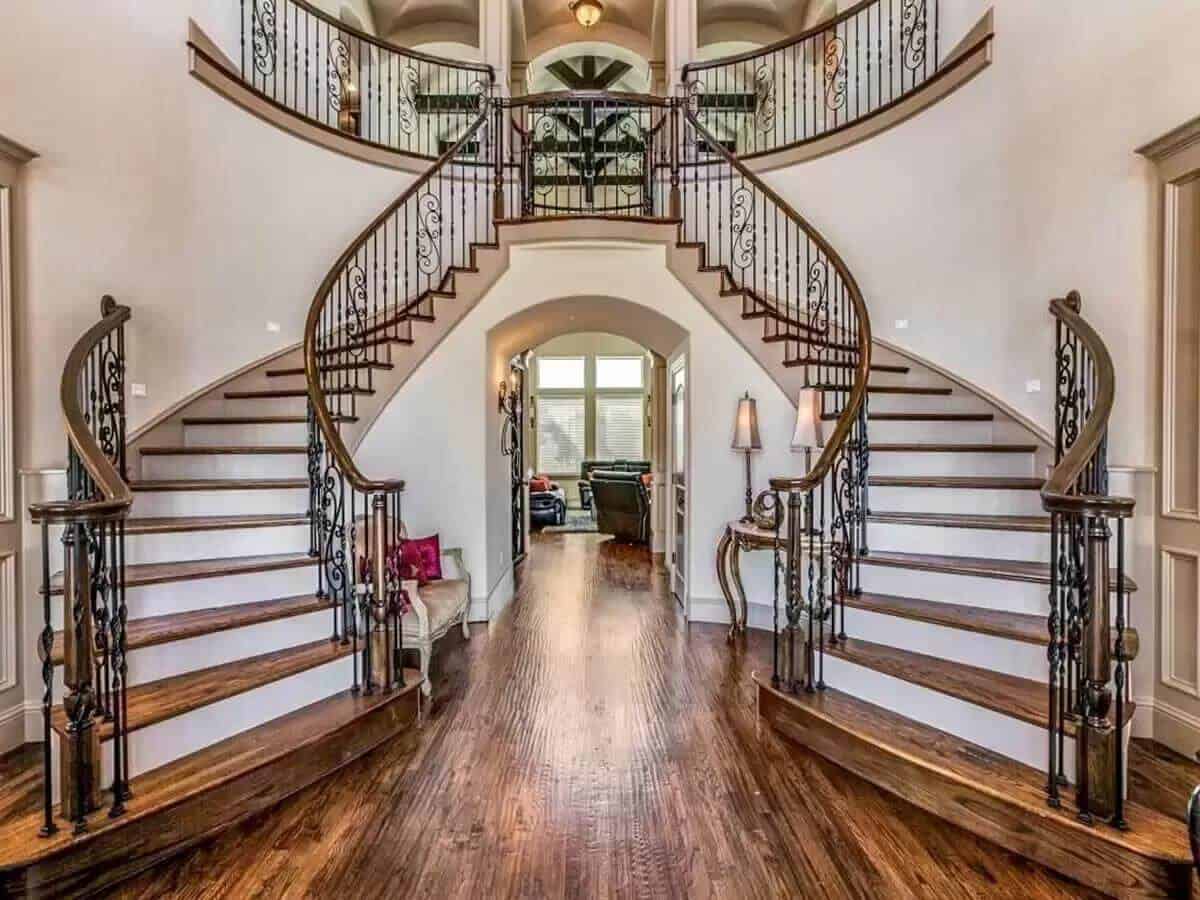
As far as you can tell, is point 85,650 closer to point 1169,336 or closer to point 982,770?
point 982,770

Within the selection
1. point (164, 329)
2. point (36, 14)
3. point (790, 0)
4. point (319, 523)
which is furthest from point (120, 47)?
point (790, 0)

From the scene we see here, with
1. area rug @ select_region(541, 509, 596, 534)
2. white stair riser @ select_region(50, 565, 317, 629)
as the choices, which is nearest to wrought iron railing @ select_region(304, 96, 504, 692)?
white stair riser @ select_region(50, 565, 317, 629)

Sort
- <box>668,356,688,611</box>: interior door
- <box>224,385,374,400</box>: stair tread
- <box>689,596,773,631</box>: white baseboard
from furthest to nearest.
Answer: <box>668,356,688,611</box>: interior door < <box>689,596,773,631</box>: white baseboard < <box>224,385,374,400</box>: stair tread

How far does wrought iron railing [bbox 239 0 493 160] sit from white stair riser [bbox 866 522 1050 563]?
4.80m

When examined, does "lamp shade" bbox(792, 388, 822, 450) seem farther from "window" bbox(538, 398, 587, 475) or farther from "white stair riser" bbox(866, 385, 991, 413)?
"window" bbox(538, 398, 587, 475)

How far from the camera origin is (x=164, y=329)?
4070 mm

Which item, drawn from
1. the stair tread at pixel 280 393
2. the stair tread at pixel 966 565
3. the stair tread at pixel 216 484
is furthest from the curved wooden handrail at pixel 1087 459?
the stair tread at pixel 280 393

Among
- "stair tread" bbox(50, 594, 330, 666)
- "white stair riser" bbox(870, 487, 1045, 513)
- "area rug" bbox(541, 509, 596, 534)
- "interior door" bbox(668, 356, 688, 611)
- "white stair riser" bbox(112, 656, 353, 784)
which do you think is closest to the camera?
"white stair riser" bbox(112, 656, 353, 784)

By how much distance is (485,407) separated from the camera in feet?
16.5

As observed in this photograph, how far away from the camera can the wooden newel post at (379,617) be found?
308 cm

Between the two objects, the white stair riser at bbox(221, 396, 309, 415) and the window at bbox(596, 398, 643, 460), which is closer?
the white stair riser at bbox(221, 396, 309, 415)

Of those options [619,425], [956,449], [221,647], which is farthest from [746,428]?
[619,425]

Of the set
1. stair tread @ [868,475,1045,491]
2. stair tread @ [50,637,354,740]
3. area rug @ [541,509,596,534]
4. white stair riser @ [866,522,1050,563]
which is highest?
stair tread @ [868,475,1045,491]

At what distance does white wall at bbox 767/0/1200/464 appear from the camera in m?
2.96
